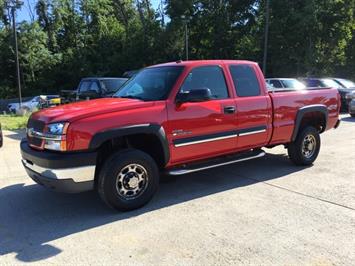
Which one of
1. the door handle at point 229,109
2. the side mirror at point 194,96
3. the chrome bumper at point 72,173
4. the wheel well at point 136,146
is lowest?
the chrome bumper at point 72,173

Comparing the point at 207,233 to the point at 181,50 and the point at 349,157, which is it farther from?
the point at 181,50

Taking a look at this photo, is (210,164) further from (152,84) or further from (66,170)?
(66,170)

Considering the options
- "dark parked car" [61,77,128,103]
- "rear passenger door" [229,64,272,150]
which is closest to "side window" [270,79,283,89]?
"dark parked car" [61,77,128,103]

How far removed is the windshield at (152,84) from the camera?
18.2 feet

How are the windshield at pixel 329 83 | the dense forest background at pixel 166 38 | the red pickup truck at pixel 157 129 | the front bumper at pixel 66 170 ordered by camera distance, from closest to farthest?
the front bumper at pixel 66 170 < the red pickup truck at pixel 157 129 < the windshield at pixel 329 83 < the dense forest background at pixel 166 38

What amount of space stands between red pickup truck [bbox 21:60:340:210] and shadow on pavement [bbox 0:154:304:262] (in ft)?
1.17

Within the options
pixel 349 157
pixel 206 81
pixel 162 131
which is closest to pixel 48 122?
pixel 162 131

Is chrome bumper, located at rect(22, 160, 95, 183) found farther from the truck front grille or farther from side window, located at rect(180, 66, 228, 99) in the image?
side window, located at rect(180, 66, 228, 99)

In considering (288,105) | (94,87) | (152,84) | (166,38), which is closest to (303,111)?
(288,105)

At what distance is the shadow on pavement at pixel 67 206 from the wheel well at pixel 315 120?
0.85m

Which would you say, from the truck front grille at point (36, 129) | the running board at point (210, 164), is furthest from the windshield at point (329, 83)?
the truck front grille at point (36, 129)

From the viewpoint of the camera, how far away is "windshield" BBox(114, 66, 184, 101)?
5.56 metres

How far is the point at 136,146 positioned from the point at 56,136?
119cm

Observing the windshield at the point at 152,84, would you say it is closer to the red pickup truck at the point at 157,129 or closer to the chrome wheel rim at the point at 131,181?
the red pickup truck at the point at 157,129
